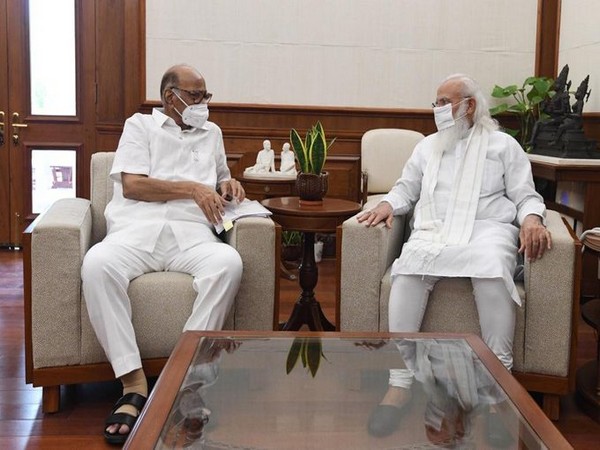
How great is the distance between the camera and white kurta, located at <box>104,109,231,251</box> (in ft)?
10.1

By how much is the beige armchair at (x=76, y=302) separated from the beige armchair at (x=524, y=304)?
1.00ft

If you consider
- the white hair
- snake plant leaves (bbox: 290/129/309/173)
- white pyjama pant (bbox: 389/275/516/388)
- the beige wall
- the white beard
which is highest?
the beige wall

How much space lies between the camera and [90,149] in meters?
5.77

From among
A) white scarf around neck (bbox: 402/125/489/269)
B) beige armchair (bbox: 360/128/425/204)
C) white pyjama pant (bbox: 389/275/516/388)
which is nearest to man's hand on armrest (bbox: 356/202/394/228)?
white scarf around neck (bbox: 402/125/489/269)

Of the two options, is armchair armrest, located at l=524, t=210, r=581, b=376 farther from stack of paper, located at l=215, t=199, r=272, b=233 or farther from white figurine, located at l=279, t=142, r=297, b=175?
white figurine, located at l=279, t=142, r=297, b=175

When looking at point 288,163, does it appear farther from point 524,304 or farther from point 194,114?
point 524,304

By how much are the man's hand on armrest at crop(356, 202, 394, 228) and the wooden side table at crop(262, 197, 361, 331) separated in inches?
6.5

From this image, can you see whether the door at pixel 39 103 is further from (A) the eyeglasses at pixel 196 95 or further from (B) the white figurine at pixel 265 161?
(A) the eyeglasses at pixel 196 95

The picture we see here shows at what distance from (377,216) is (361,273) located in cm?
22

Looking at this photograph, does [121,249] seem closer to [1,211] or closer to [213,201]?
[213,201]

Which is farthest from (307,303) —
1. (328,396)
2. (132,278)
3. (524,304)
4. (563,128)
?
(563,128)

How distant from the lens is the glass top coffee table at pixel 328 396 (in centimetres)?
165

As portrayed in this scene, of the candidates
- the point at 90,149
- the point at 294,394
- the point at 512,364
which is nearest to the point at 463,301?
the point at 512,364

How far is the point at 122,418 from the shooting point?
2611mm
